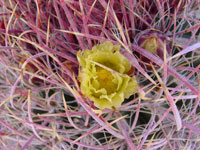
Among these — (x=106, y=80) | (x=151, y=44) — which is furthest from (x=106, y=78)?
(x=151, y=44)

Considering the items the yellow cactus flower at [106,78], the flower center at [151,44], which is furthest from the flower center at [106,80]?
the flower center at [151,44]

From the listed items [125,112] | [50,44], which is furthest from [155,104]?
[50,44]

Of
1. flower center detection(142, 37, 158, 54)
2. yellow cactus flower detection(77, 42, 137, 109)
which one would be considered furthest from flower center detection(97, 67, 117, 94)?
flower center detection(142, 37, 158, 54)

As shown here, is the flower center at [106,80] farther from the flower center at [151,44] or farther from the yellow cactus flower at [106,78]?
the flower center at [151,44]

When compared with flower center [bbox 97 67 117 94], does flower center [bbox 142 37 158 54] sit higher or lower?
higher

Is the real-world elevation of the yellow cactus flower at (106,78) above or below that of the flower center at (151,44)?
below

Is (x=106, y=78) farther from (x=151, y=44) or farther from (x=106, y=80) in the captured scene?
(x=151, y=44)

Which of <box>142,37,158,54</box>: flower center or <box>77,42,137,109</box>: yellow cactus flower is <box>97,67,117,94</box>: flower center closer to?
<box>77,42,137,109</box>: yellow cactus flower
